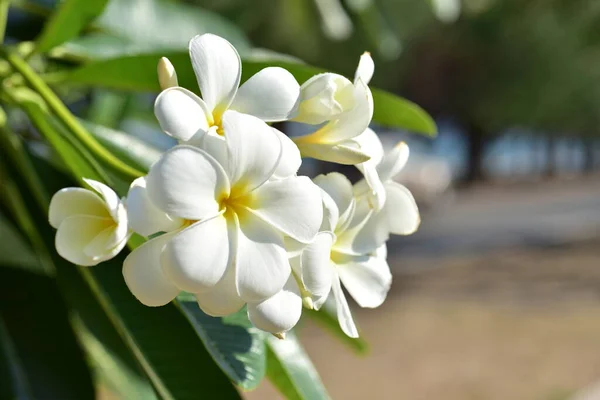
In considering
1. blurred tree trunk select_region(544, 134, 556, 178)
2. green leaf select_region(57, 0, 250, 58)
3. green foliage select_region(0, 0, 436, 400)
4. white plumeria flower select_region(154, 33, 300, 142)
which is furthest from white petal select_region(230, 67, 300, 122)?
blurred tree trunk select_region(544, 134, 556, 178)

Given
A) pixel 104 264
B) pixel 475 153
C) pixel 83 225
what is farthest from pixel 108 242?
pixel 475 153

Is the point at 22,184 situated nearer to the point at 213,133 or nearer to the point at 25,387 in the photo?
the point at 25,387

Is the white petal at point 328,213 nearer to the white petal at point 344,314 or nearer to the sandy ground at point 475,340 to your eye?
the white petal at point 344,314

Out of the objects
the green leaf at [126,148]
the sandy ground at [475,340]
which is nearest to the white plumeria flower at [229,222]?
the green leaf at [126,148]

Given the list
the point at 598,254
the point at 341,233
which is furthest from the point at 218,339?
the point at 598,254

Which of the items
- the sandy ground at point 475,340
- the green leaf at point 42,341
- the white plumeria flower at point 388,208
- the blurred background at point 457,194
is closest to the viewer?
the white plumeria flower at point 388,208

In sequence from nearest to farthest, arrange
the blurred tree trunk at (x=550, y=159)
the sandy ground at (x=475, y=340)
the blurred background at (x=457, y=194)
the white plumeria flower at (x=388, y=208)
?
the white plumeria flower at (x=388, y=208), the blurred background at (x=457, y=194), the sandy ground at (x=475, y=340), the blurred tree trunk at (x=550, y=159)

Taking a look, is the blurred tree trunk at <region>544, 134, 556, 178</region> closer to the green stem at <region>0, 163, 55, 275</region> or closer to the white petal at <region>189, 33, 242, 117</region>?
the green stem at <region>0, 163, 55, 275</region>

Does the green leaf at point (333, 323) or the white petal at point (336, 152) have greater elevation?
the white petal at point (336, 152)
